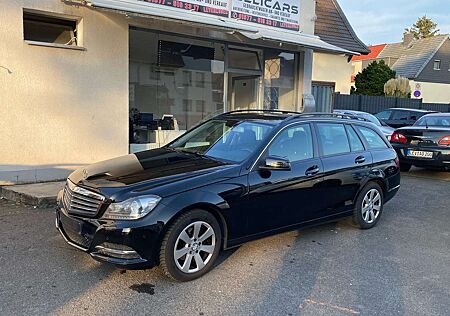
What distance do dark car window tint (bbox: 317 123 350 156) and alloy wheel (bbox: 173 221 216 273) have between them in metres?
2.00

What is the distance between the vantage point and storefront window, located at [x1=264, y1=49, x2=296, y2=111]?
11.2 metres

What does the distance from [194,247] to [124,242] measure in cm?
68

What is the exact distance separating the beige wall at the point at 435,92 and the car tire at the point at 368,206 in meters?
38.6

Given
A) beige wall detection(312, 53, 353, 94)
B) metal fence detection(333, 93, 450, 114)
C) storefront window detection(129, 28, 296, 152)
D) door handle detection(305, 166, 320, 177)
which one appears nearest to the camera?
door handle detection(305, 166, 320, 177)

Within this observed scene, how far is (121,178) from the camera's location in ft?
13.3

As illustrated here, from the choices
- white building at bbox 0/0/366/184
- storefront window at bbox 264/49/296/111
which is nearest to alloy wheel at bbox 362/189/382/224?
white building at bbox 0/0/366/184

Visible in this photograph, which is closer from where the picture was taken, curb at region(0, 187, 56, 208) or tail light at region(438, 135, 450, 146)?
curb at region(0, 187, 56, 208)

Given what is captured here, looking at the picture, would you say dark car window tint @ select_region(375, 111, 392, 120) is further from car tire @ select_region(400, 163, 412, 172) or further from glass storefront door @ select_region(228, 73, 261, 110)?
glass storefront door @ select_region(228, 73, 261, 110)

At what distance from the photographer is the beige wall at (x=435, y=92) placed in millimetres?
41531

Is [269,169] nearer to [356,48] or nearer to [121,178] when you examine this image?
[121,178]

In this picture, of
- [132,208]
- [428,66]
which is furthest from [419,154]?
[428,66]

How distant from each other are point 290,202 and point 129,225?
1.91m

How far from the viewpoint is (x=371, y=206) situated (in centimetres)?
584

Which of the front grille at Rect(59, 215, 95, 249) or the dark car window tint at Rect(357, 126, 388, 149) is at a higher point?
the dark car window tint at Rect(357, 126, 388, 149)
